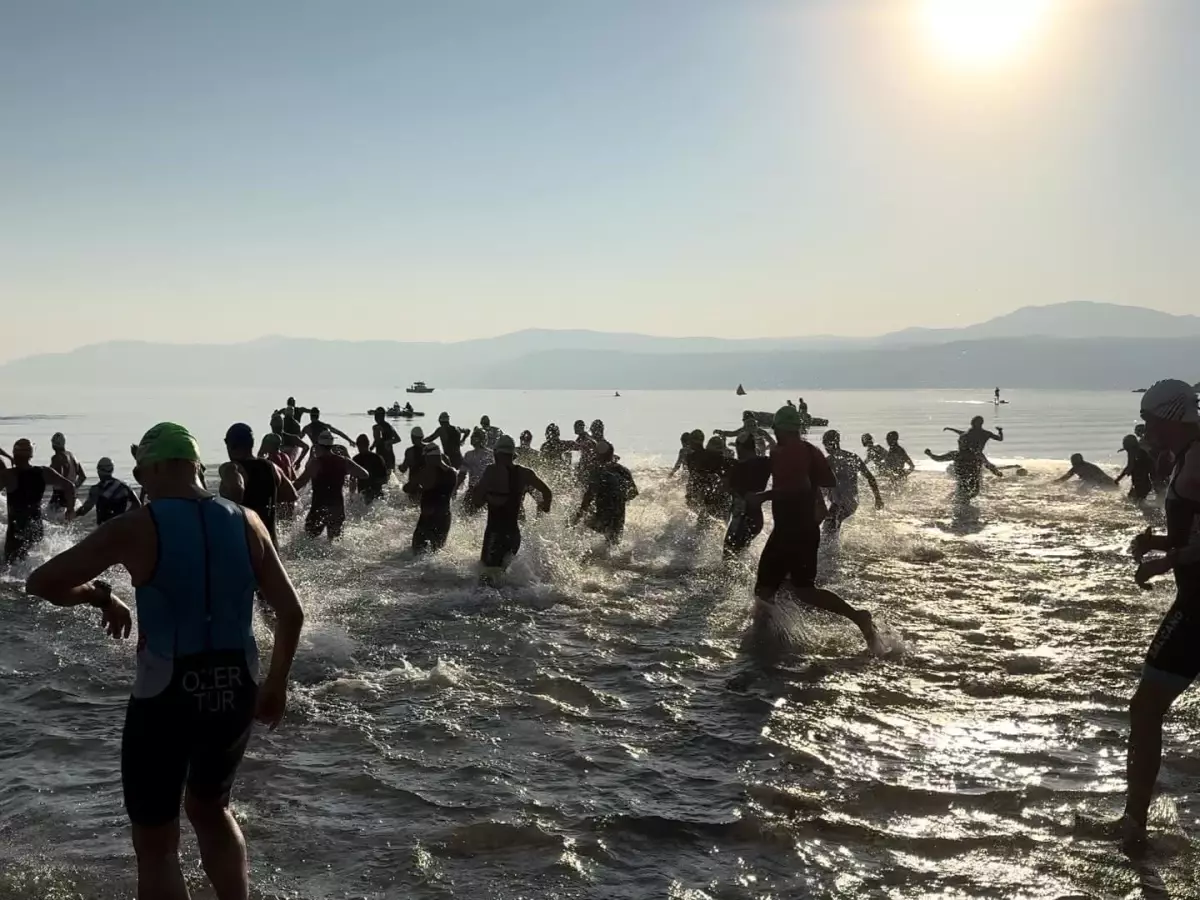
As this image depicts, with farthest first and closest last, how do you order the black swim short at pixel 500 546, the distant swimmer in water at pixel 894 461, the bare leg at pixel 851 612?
the distant swimmer in water at pixel 894 461, the black swim short at pixel 500 546, the bare leg at pixel 851 612

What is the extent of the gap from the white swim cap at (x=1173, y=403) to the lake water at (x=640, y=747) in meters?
2.04

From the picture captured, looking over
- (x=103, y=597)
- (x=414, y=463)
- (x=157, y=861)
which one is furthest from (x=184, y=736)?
(x=414, y=463)

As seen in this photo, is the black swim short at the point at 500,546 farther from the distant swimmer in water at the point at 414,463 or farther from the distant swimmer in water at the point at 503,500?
the distant swimmer in water at the point at 414,463

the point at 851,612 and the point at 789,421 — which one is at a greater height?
the point at 789,421

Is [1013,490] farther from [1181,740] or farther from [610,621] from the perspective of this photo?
[1181,740]

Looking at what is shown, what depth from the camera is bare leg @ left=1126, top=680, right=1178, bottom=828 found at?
4.33 m

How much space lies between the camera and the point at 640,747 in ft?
19.0

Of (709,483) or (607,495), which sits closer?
(607,495)

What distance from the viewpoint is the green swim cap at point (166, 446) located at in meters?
3.17

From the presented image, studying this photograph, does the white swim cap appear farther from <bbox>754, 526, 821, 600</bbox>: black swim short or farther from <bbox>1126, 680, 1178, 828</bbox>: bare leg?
<bbox>754, 526, 821, 600</bbox>: black swim short

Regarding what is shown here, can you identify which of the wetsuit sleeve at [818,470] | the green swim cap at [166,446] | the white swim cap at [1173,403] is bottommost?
the wetsuit sleeve at [818,470]

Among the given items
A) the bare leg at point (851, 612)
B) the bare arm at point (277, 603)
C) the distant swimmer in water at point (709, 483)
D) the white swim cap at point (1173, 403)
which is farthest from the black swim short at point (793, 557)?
the bare arm at point (277, 603)

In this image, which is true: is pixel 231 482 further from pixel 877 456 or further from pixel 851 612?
pixel 877 456

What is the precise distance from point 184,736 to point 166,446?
39.8 inches
